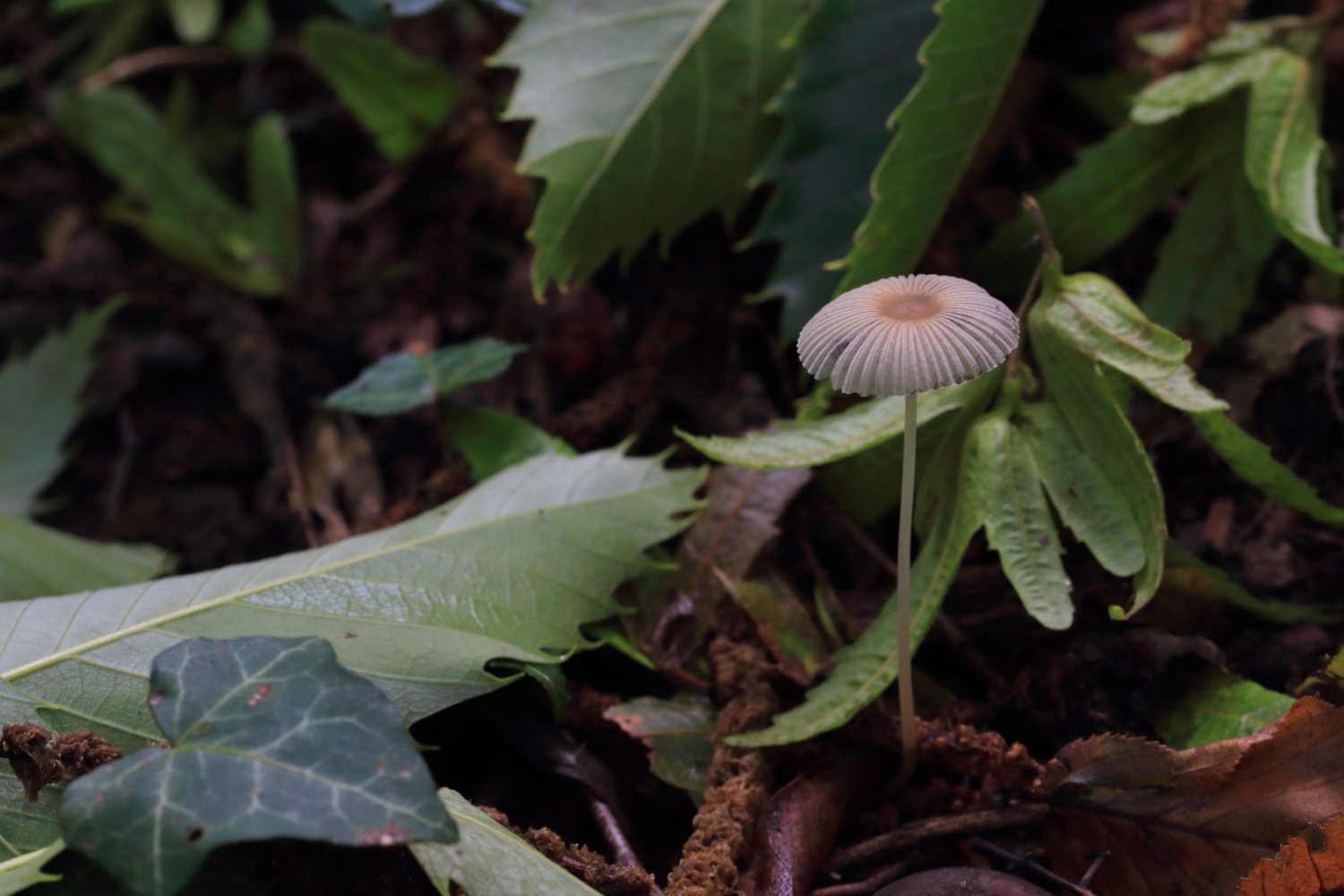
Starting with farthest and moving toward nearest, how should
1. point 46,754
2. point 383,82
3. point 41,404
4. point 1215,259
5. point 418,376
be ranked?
point 383,82
point 41,404
point 418,376
point 1215,259
point 46,754

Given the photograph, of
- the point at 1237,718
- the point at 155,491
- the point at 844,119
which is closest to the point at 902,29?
the point at 844,119

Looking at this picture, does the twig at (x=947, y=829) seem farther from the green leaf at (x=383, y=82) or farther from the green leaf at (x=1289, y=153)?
the green leaf at (x=383, y=82)

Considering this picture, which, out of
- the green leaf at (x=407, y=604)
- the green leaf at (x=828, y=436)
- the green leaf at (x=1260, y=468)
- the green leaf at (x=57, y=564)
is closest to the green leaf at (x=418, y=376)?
the green leaf at (x=407, y=604)

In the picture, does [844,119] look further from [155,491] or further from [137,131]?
[137,131]

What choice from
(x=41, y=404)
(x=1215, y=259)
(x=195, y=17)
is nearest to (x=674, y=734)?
(x=1215, y=259)

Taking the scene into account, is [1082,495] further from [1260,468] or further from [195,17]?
[195,17]

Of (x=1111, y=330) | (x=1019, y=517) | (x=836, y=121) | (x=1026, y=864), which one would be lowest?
(x=1026, y=864)
